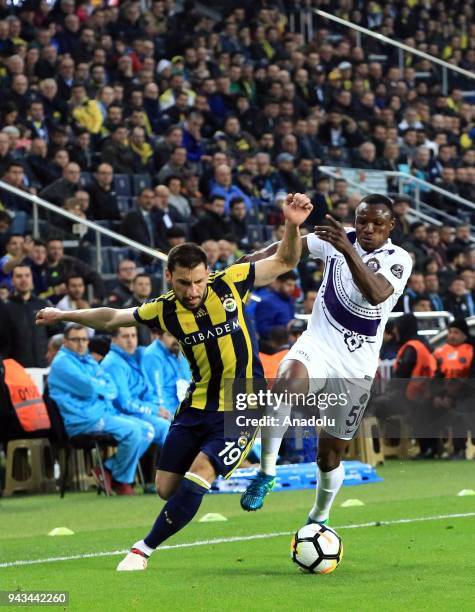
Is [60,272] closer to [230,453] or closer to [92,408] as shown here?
[92,408]

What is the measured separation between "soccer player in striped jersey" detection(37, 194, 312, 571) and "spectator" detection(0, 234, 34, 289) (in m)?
7.60

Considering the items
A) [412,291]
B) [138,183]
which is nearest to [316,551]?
[138,183]

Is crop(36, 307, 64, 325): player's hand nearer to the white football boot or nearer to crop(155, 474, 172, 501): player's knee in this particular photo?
crop(155, 474, 172, 501): player's knee

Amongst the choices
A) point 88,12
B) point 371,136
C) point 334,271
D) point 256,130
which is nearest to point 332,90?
point 371,136

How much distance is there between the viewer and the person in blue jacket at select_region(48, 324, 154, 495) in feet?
45.8

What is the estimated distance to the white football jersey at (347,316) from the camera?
9.07 meters

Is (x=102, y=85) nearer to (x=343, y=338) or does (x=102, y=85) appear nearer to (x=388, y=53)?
(x=388, y=53)

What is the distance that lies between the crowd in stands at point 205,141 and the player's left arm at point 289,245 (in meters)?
6.47

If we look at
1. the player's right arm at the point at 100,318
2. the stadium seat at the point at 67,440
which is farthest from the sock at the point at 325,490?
the stadium seat at the point at 67,440

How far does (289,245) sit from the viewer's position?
27.1ft

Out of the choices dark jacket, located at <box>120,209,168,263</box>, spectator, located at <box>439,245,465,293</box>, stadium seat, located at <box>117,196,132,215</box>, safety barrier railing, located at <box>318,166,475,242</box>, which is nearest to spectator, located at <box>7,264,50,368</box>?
dark jacket, located at <box>120,209,168,263</box>

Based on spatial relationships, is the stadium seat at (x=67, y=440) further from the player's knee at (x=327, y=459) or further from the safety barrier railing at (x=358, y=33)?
the safety barrier railing at (x=358, y=33)

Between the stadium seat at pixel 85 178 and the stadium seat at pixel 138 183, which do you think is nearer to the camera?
the stadium seat at pixel 85 178

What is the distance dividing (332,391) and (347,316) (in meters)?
0.51
